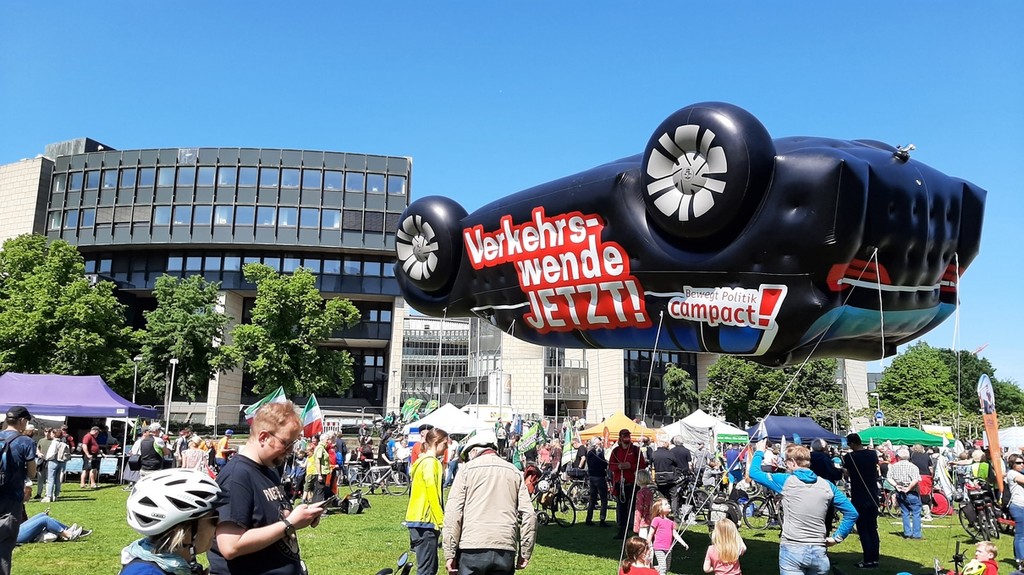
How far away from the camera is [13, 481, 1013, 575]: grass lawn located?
32.4 feet

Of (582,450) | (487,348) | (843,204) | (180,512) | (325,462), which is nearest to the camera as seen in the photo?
(180,512)

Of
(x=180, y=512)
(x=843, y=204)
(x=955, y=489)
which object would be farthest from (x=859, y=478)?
(x=955, y=489)

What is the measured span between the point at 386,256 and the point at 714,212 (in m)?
48.1

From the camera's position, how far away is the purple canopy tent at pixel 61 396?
20.3 m

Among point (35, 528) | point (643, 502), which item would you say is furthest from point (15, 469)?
point (643, 502)

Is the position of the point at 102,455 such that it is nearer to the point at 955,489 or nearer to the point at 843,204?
the point at 843,204

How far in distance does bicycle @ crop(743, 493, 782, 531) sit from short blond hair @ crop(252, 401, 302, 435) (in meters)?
13.1

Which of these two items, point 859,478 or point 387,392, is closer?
point 859,478

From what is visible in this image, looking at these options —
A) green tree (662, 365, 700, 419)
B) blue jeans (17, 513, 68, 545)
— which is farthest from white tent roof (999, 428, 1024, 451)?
green tree (662, 365, 700, 419)

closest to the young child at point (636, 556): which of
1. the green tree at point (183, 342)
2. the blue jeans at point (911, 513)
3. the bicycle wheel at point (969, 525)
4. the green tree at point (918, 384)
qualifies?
the blue jeans at point (911, 513)

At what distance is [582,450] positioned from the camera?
64.2 feet

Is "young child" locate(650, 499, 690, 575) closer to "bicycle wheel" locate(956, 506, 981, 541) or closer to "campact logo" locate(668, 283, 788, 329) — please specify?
"campact logo" locate(668, 283, 788, 329)

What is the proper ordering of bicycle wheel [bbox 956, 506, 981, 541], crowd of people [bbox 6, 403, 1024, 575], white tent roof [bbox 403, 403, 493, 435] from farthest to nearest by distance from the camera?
1. white tent roof [bbox 403, 403, 493, 435]
2. bicycle wheel [bbox 956, 506, 981, 541]
3. crowd of people [bbox 6, 403, 1024, 575]

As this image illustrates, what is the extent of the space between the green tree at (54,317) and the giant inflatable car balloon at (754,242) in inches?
1436
